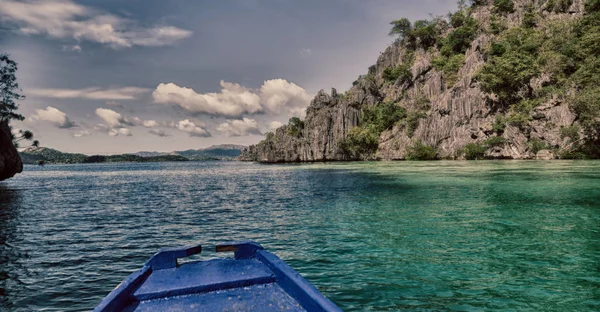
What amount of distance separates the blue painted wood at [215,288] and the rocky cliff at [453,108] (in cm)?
8573

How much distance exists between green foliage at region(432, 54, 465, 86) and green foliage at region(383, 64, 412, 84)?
1027cm

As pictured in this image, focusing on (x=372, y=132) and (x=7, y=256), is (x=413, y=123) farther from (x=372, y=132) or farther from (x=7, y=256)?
(x=7, y=256)

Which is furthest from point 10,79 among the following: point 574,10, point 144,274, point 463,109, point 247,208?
point 574,10

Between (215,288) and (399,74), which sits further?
(399,74)

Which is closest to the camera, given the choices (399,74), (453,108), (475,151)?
(475,151)

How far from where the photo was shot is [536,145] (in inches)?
3004

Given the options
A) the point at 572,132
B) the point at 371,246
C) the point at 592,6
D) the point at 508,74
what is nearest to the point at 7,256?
the point at 371,246

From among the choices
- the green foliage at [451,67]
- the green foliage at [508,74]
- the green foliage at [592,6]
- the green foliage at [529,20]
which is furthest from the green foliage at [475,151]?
the green foliage at [592,6]

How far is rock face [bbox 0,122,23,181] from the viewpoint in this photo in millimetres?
48844

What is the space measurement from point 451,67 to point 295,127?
3036 inches

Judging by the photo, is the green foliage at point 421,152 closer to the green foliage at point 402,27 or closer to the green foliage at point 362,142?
the green foliage at point 362,142

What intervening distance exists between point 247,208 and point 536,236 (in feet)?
51.9

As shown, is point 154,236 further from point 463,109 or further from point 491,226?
point 463,109

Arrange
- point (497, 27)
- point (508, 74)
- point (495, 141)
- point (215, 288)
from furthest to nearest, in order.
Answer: point (497, 27) < point (508, 74) < point (495, 141) < point (215, 288)
